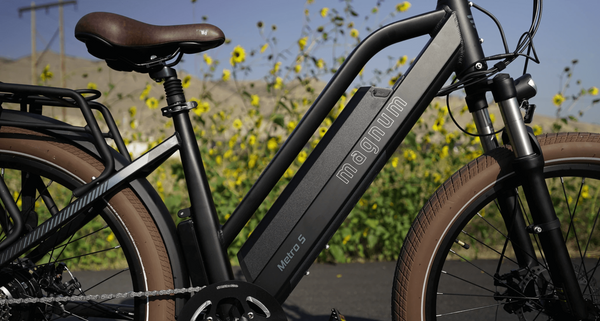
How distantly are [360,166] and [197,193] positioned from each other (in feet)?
1.83

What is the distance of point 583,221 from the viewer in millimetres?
3455

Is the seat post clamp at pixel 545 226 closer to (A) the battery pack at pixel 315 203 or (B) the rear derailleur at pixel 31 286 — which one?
(A) the battery pack at pixel 315 203

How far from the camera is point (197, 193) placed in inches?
52.4

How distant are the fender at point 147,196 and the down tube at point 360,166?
0.25 metres

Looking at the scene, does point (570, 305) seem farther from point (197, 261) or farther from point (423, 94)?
point (197, 261)

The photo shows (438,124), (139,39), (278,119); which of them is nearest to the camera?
(139,39)

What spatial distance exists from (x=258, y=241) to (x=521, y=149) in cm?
91

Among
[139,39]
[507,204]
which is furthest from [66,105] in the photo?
[507,204]

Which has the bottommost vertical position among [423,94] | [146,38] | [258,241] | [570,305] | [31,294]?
[570,305]

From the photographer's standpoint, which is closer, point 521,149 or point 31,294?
point 521,149

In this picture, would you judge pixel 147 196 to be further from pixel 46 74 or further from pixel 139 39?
pixel 46 74

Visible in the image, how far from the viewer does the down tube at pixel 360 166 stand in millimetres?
1301

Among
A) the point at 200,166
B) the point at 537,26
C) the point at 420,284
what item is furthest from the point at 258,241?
the point at 537,26

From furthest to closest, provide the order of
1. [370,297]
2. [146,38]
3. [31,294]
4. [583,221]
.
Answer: [583,221] < [370,297] < [31,294] < [146,38]
